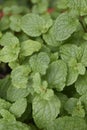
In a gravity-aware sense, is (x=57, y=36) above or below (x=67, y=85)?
above

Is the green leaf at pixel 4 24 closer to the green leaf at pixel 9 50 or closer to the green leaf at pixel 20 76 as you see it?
the green leaf at pixel 9 50

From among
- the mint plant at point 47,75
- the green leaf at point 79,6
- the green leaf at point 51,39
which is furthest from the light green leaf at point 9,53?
the green leaf at point 79,6

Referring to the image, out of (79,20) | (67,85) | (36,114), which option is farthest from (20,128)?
(79,20)

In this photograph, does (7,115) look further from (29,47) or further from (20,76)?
(29,47)

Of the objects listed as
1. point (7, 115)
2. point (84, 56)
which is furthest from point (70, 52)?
point (7, 115)

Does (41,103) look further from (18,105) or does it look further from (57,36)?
(57,36)

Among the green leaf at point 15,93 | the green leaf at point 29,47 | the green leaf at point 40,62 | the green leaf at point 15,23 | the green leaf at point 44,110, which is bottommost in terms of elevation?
the green leaf at point 44,110

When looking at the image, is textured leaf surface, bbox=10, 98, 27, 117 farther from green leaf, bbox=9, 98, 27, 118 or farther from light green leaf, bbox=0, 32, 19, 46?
light green leaf, bbox=0, 32, 19, 46
